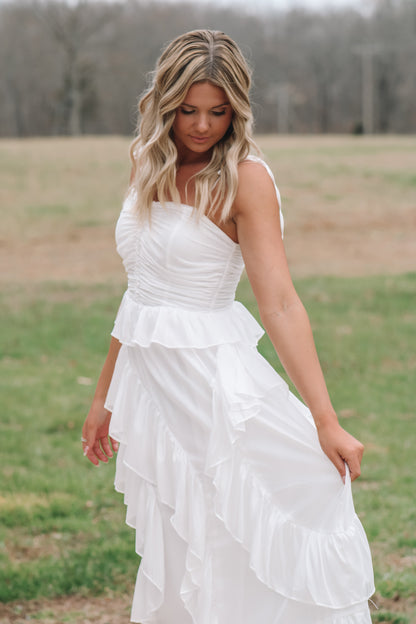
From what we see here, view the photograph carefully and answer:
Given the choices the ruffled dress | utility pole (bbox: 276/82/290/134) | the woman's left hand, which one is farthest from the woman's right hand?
utility pole (bbox: 276/82/290/134)

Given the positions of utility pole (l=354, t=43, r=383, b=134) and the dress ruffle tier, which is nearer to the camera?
the dress ruffle tier

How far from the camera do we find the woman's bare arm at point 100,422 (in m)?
2.67

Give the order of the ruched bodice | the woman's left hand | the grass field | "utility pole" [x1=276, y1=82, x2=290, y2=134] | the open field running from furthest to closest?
"utility pole" [x1=276, y1=82, x2=290, y2=134] → the open field → the grass field → the ruched bodice → the woman's left hand

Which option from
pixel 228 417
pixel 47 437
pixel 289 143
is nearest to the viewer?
pixel 228 417

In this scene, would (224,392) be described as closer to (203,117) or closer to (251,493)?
(251,493)

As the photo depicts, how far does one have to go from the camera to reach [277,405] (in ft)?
7.46

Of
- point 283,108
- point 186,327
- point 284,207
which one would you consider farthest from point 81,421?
point 283,108

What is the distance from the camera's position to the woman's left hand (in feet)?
7.00

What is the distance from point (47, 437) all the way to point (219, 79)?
4383mm

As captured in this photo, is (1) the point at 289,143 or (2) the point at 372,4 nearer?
(1) the point at 289,143

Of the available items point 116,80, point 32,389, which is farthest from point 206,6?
point 32,389

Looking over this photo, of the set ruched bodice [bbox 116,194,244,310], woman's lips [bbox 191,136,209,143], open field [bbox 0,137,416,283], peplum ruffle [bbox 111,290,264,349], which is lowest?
open field [bbox 0,137,416,283]

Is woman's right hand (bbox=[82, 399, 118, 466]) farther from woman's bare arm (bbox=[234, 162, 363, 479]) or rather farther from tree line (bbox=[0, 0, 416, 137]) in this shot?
tree line (bbox=[0, 0, 416, 137])

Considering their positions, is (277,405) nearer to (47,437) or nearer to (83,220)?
(47,437)
